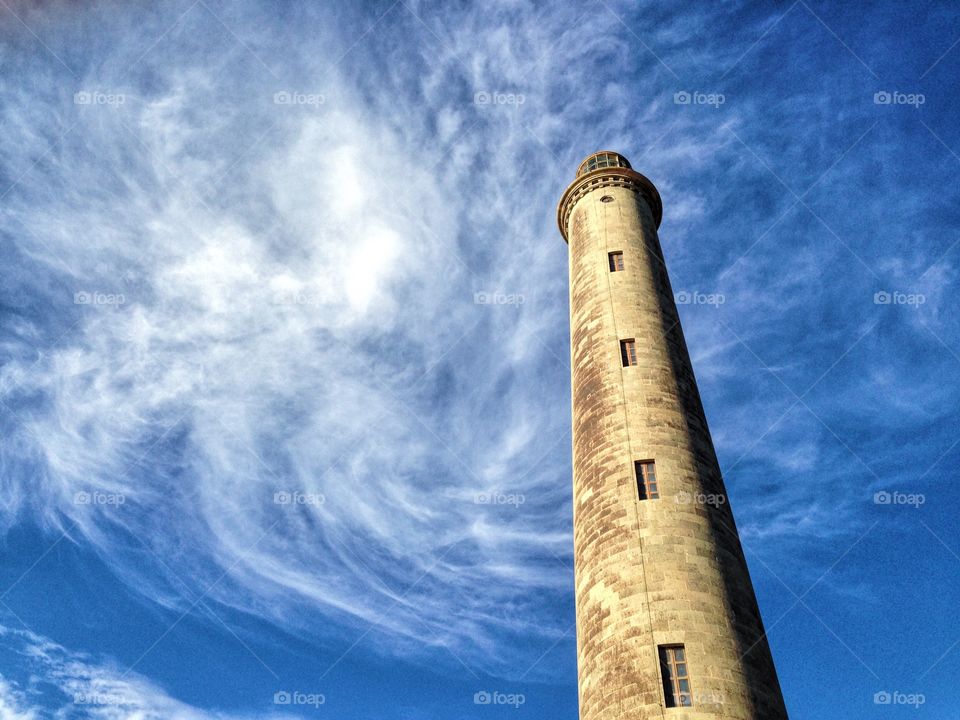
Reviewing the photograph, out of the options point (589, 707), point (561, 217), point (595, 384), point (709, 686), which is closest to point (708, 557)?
point (709, 686)

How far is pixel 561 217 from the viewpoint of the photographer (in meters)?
35.4

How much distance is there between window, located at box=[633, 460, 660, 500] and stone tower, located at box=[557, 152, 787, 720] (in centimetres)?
4

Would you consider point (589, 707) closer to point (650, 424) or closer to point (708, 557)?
point (708, 557)

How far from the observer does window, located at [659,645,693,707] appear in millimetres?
17547
